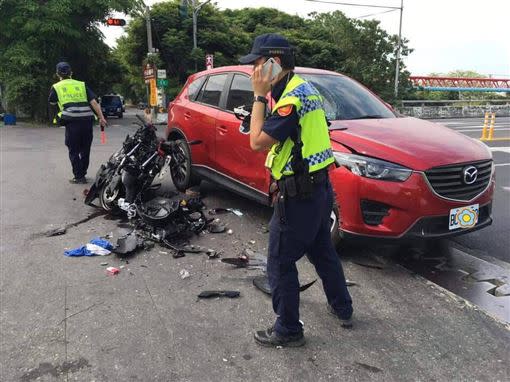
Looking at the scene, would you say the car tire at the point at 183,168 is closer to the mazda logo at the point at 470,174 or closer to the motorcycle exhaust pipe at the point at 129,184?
the motorcycle exhaust pipe at the point at 129,184

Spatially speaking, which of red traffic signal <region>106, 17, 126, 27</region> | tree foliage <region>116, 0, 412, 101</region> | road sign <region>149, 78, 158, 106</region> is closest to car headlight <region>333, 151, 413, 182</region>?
red traffic signal <region>106, 17, 126, 27</region>

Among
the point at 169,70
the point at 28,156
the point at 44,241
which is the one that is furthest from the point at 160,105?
the point at 44,241

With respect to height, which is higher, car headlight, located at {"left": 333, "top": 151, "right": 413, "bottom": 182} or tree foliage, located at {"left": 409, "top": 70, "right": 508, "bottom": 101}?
tree foliage, located at {"left": 409, "top": 70, "right": 508, "bottom": 101}

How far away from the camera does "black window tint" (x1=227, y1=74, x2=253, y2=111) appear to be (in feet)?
17.0

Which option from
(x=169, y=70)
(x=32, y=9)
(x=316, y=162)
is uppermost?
(x=32, y=9)

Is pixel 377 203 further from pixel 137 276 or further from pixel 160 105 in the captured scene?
pixel 160 105

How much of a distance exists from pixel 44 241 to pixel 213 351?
278 cm

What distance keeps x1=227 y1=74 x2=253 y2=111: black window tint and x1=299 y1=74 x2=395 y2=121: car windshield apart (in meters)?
0.62

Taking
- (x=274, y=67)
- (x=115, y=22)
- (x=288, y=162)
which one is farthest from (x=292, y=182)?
(x=115, y=22)

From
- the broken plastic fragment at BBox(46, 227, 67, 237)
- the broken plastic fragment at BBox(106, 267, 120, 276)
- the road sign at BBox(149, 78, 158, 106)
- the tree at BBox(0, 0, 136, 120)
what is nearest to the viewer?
the broken plastic fragment at BBox(106, 267, 120, 276)

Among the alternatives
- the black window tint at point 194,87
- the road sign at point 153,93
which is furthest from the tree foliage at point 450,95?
the black window tint at point 194,87

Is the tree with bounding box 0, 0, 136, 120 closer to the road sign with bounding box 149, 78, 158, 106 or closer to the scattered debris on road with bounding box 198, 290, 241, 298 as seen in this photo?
the road sign with bounding box 149, 78, 158, 106

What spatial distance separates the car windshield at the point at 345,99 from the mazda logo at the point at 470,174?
123 cm

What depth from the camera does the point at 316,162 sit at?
8.93 ft
